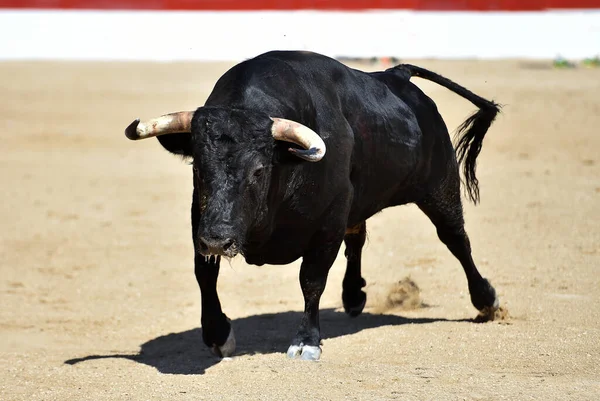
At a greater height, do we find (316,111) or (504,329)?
A: (316,111)

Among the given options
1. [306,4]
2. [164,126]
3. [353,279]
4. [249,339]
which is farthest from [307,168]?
[306,4]

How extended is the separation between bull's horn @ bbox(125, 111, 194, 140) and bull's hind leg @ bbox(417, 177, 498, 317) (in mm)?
1802

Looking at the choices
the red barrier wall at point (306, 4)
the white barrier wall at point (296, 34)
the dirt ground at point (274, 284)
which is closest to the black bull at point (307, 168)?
the dirt ground at point (274, 284)

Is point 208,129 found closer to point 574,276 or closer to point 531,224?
point 574,276

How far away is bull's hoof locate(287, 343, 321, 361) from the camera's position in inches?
190

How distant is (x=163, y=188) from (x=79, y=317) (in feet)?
13.1

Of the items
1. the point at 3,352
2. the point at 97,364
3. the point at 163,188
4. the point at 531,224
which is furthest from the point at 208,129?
the point at 163,188

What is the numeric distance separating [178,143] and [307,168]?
57 cm

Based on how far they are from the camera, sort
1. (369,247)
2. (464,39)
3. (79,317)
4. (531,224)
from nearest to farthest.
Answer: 1. (79,317)
2. (369,247)
3. (531,224)
4. (464,39)

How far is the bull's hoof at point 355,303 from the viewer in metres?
6.07

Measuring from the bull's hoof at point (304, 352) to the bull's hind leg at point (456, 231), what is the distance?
4.32 feet

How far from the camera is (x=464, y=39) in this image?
52.0ft

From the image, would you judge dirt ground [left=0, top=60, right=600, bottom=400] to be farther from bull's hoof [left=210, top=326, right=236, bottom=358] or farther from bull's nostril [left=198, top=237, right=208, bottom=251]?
bull's nostril [left=198, top=237, right=208, bottom=251]

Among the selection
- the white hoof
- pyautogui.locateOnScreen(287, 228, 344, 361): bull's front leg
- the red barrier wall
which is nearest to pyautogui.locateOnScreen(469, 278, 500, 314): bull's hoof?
pyautogui.locateOnScreen(287, 228, 344, 361): bull's front leg
